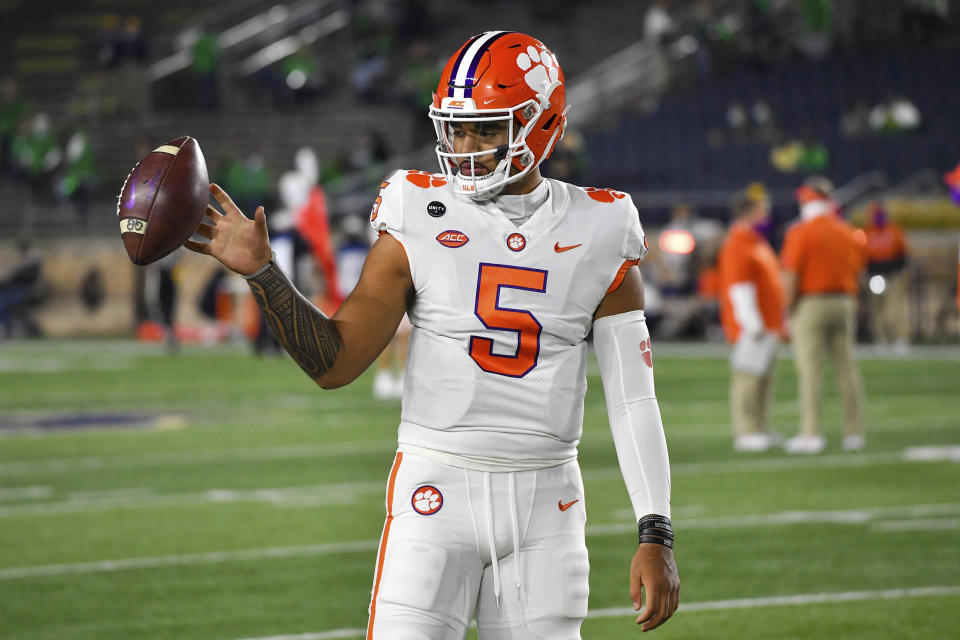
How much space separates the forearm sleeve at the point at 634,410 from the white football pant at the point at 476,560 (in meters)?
0.21

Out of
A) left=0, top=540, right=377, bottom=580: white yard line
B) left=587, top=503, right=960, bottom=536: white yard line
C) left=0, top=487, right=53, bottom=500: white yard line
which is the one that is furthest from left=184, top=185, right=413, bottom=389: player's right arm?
left=0, top=487, right=53, bottom=500: white yard line

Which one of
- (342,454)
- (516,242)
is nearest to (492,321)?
(516,242)

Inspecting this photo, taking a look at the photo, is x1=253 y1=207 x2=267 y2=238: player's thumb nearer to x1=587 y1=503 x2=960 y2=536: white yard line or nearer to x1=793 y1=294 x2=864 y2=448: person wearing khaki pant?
x1=587 y1=503 x2=960 y2=536: white yard line

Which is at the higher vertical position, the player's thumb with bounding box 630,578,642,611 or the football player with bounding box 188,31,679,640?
the football player with bounding box 188,31,679,640

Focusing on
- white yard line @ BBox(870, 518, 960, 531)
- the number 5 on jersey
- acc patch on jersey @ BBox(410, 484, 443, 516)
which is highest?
the number 5 on jersey

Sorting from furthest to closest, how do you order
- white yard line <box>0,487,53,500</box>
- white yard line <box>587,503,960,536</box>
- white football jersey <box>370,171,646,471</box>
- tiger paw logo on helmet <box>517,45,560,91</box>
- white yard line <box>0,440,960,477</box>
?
white yard line <box>0,440,960,477</box>, white yard line <box>0,487,53,500</box>, white yard line <box>587,503,960,536</box>, tiger paw logo on helmet <box>517,45,560,91</box>, white football jersey <box>370,171,646,471</box>

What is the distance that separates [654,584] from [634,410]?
406 millimetres

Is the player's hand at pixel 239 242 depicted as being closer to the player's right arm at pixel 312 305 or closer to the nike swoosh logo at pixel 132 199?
the player's right arm at pixel 312 305

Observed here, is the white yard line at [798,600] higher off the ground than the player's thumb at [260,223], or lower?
lower

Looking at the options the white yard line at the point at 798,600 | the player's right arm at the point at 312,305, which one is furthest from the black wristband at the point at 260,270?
the white yard line at the point at 798,600

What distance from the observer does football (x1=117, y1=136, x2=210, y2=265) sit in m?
3.48

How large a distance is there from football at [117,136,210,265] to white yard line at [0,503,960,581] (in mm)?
4644

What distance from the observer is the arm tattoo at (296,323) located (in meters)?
3.47

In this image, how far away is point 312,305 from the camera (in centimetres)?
353
